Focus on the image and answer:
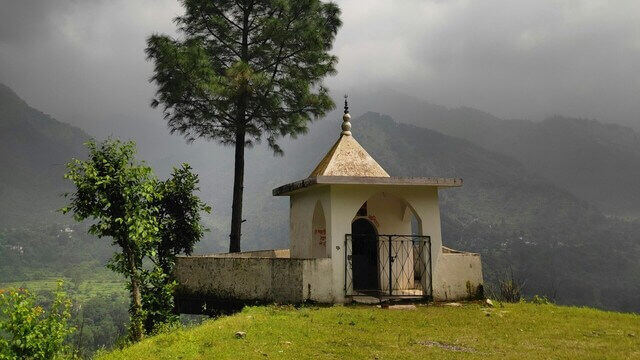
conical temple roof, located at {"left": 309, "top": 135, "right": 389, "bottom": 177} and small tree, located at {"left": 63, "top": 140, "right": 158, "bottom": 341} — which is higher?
conical temple roof, located at {"left": 309, "top": 135, "right": 389, "bottom": 177}

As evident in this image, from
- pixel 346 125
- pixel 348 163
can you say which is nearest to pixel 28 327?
pixel 348 163

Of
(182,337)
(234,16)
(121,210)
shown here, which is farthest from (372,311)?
(234,16)

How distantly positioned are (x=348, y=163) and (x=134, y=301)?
7.52 m

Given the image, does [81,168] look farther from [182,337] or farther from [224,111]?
[224,111]

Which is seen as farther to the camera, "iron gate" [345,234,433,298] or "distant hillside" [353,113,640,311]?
"distant hillside" [353,113,640,311]

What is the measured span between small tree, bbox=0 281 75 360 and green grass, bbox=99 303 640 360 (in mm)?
1708

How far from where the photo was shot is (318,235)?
15.8 metres

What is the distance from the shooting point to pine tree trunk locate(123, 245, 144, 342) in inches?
461

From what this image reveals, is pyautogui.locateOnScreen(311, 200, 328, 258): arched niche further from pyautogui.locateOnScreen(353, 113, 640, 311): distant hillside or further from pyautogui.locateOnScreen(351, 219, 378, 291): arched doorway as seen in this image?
pyautogui.locateOnScreen(353, 113, 640, 311): distant hillside

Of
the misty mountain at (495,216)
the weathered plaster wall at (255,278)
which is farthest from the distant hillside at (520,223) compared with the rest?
the weathered plaster wall at (255,278)

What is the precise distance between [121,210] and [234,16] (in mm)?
12886

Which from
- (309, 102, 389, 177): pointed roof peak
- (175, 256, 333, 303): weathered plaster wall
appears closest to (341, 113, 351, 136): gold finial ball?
(309, 102, 389, 177): pointed roof peak

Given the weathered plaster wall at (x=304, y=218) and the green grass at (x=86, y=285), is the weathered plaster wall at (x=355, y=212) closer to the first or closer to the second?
the weathered plaster wall at (x=304, y=218)

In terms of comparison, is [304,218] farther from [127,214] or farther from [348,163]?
[127,214]
